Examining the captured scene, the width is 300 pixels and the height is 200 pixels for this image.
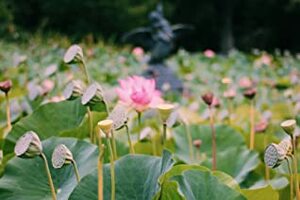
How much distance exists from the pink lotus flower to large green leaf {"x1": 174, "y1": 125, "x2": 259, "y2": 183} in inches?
4.7

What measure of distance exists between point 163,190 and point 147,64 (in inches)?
160

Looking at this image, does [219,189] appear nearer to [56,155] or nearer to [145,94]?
[56,155]

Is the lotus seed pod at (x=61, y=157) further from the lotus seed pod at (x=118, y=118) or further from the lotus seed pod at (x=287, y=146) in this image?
the lotus seed pod at (x=287, y=146)

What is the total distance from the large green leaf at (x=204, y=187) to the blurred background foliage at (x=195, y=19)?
38.1 feet

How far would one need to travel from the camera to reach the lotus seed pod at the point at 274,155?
645mm

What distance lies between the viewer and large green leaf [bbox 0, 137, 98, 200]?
0.78 meters

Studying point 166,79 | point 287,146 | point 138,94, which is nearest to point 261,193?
point 287,146

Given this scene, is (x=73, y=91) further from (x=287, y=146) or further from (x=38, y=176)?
(x=287, y=146)

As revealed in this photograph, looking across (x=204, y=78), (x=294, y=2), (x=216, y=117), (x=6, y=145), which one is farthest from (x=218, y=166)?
(x=294, y=2)

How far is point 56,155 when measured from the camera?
2.20 ft

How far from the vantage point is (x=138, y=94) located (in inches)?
41.3

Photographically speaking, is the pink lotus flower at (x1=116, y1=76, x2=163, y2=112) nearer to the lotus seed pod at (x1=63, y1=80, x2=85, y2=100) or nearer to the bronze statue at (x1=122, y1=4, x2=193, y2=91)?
the lotus seed pod at (x1=63, y1=80, x2=85, y2=100)

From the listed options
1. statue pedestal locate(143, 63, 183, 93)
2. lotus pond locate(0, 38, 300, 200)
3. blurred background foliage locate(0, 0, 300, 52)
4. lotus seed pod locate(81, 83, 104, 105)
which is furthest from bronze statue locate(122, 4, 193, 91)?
blurred background foliage locate(0, 0, 300, 52)

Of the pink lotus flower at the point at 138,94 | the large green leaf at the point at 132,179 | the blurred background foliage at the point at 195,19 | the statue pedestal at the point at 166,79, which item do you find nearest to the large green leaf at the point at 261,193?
the large green leaf at the point at 132,179
